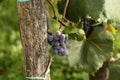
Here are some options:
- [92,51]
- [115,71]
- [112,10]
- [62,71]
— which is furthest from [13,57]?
[112,10]

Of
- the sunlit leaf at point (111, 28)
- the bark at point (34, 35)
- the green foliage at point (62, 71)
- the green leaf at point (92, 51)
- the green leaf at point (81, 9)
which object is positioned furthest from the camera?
the green foliage at point (62, 71)

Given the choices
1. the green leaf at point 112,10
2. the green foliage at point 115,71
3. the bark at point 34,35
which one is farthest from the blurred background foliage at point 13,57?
the bark at point 34,35

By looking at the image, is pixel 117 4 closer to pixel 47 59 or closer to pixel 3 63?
pixel 47 59

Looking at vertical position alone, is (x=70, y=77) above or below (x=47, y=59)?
below

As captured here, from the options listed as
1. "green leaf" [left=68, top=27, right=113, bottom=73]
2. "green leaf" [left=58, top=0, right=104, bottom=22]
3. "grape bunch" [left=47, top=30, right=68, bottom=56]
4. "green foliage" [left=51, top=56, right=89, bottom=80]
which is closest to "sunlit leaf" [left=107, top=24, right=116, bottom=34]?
"green leaf" [left=68, top=27, right=113, bottom=73]

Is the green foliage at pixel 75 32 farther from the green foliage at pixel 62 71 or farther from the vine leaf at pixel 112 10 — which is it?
the green foliage at pixel 62 71

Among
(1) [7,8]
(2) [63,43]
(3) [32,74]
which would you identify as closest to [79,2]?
(2) [63,43]

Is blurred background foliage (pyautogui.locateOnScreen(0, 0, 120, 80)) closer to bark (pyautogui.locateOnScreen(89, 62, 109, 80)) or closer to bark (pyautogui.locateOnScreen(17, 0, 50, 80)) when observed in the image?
bark (pyautogui.locateOnScreen(89, 62, 109, 80))
